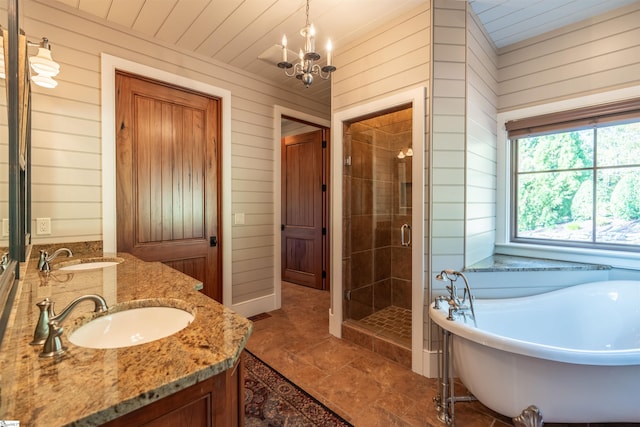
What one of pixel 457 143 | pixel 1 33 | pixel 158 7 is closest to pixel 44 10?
pixel 158 7

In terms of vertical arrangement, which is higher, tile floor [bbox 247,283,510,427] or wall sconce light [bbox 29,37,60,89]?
wall sconce light [bbox 29,37,60,89]

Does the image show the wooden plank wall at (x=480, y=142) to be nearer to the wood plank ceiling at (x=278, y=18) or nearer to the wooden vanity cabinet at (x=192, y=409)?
the wood plank ceiling at (x=278, y=18)

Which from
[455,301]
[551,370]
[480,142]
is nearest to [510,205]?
[480,142]

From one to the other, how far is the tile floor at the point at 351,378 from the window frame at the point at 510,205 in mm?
1170

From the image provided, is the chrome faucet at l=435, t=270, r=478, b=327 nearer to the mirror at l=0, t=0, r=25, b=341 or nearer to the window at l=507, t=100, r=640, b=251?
the window at l=507, t=100, r=640, b=251

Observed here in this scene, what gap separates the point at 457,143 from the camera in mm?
2064

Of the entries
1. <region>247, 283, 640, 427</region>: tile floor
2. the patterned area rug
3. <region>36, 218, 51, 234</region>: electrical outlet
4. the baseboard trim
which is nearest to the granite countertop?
the patterned area rug

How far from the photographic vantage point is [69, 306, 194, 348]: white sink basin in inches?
38.3

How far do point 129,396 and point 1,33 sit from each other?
40.6 inches

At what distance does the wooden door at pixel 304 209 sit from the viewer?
13.6ft

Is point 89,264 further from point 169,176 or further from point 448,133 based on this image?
point 448,133

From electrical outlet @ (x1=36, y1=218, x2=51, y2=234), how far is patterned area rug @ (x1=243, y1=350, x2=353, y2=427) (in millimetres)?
1730

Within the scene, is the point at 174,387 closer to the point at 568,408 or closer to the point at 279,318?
the point at 568,408

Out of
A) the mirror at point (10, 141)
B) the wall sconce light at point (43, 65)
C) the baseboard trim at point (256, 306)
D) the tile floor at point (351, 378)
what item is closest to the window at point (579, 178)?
the tile floor at point (351, 378)
